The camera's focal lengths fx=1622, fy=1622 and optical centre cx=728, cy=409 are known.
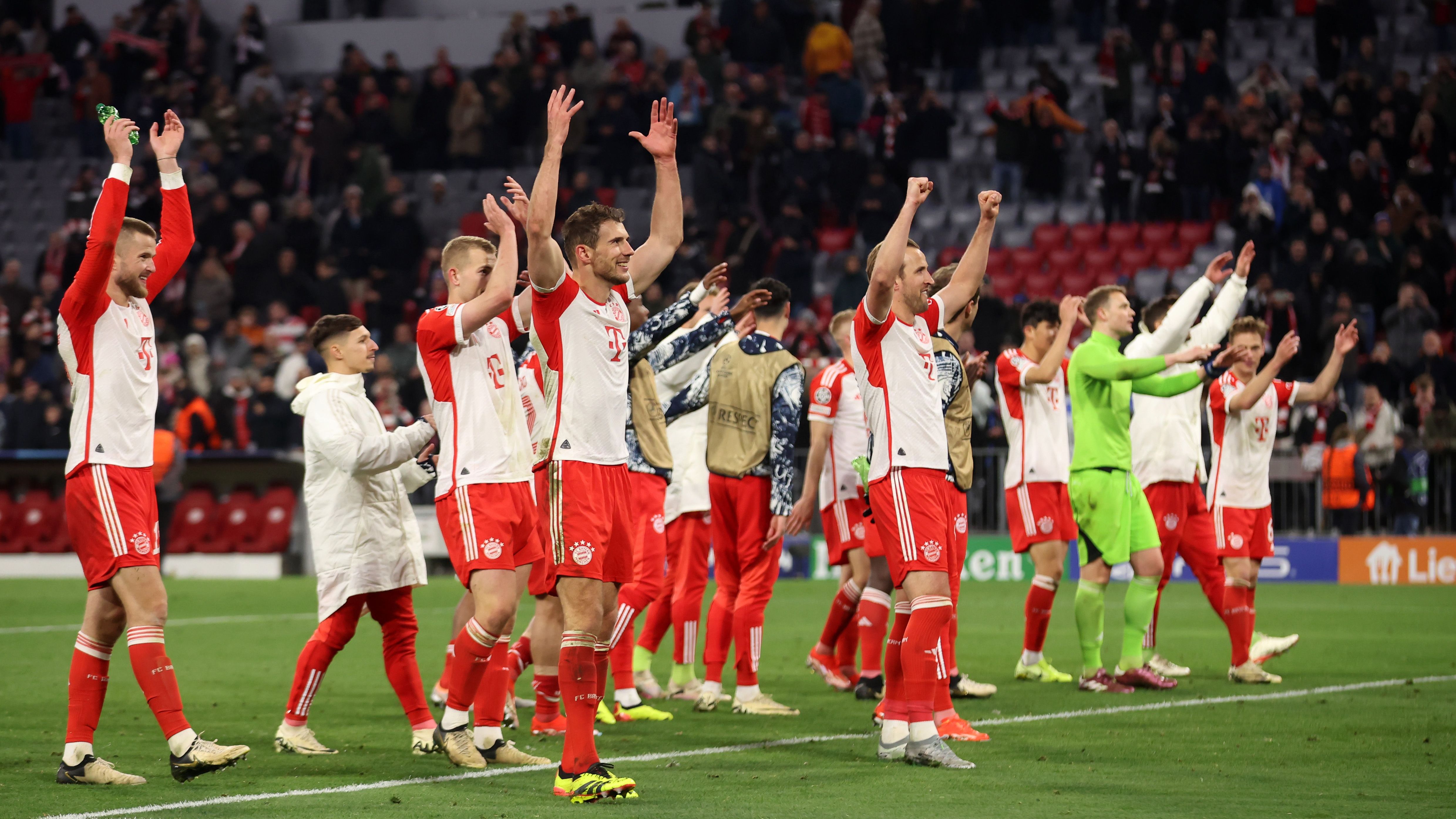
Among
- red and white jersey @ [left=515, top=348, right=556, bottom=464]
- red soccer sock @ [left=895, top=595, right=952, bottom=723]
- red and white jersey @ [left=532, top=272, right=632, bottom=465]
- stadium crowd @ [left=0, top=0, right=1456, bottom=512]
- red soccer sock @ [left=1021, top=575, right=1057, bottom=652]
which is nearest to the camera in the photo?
red and white jersey @ [left=532, top=272, right=632, bottom=465]

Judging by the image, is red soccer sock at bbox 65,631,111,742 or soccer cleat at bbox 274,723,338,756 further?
soccer cleat at bbox 274,723,338,756

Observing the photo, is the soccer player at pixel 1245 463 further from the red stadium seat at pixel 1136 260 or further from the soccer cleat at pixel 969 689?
the red stadium seat at pixel 1136 260

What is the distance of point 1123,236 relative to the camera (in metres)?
24.7

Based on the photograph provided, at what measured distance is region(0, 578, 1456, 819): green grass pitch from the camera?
21.5ft

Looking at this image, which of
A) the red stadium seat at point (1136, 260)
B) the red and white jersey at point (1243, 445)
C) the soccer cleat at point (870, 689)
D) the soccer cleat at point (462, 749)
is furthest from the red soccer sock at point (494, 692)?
the red stadium seat at point (1136, 260)

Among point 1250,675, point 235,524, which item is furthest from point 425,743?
point 235,524

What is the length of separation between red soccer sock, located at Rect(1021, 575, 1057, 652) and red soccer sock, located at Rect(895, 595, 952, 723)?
10.4 feet

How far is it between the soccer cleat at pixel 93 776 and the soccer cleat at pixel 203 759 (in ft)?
0.90

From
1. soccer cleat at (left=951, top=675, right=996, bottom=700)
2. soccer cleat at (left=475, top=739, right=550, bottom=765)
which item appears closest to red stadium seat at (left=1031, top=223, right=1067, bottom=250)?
soccer cleat at (left=951, top=675, right=996, bottom=700)

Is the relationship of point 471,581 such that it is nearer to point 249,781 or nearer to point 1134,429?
point 249,781

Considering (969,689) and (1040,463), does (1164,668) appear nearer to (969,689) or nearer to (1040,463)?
(1040,463)

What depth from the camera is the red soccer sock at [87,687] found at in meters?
7.24

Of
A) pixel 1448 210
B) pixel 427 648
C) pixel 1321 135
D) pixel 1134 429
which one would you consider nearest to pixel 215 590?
pixel 427 648

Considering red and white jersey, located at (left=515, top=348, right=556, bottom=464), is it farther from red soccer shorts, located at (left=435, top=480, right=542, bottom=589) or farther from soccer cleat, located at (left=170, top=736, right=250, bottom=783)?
soccer cleat, located at (left=170, top=736, right=250, bottom=783)
